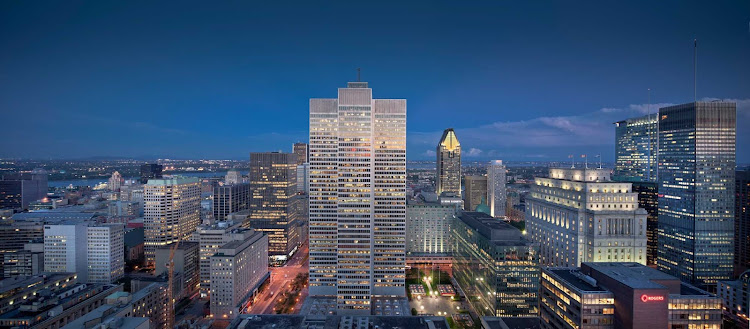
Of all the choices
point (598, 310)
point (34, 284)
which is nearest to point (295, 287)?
point (34, 284)

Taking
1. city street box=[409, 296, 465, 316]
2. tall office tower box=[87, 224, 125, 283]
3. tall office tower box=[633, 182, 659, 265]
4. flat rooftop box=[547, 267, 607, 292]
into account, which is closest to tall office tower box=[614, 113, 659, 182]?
tall office tower box=[633, 182, 659, 265]

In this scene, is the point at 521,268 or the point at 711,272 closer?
the point at 521,268

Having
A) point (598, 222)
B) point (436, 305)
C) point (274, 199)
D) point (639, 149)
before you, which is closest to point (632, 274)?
point (598, 222)

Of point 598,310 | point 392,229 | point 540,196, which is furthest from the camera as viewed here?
point 540,196

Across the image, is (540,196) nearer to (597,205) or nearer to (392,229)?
(597,205)

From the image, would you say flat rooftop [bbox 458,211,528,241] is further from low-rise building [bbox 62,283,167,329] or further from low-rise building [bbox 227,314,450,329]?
low-rise building [bbox 62,283,167,329]

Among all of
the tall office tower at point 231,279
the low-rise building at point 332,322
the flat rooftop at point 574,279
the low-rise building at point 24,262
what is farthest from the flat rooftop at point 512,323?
the low-rise building at point 24,262

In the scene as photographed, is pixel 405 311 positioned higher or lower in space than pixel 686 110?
lower

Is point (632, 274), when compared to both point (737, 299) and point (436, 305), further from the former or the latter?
point (436, 305)
